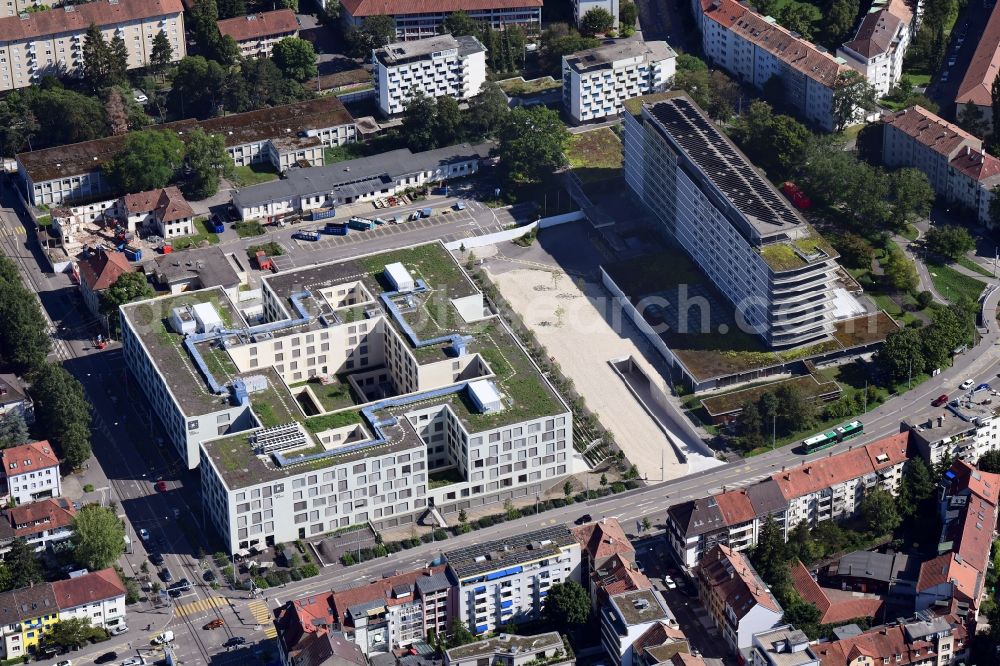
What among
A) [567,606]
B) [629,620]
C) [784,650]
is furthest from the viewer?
[567,606]

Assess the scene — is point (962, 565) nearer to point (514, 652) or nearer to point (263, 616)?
point (514, 652)

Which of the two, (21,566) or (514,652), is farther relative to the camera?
(21,566)

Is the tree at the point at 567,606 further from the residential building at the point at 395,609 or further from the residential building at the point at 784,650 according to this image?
the residential building at the point at 784,650

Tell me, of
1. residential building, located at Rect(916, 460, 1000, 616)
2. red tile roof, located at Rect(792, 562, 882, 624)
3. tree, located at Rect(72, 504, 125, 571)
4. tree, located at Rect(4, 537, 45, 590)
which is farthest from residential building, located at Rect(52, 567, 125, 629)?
residential building, located at Rect(916, 460, 1000, 616)

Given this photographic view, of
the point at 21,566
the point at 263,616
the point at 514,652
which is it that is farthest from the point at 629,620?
the point at 21,566

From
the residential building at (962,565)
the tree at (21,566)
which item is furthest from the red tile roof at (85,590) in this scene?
the residential building at (962,565)

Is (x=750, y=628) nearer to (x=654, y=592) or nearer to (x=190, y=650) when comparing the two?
(x=654, y=592)

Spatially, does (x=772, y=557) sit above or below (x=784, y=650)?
above
